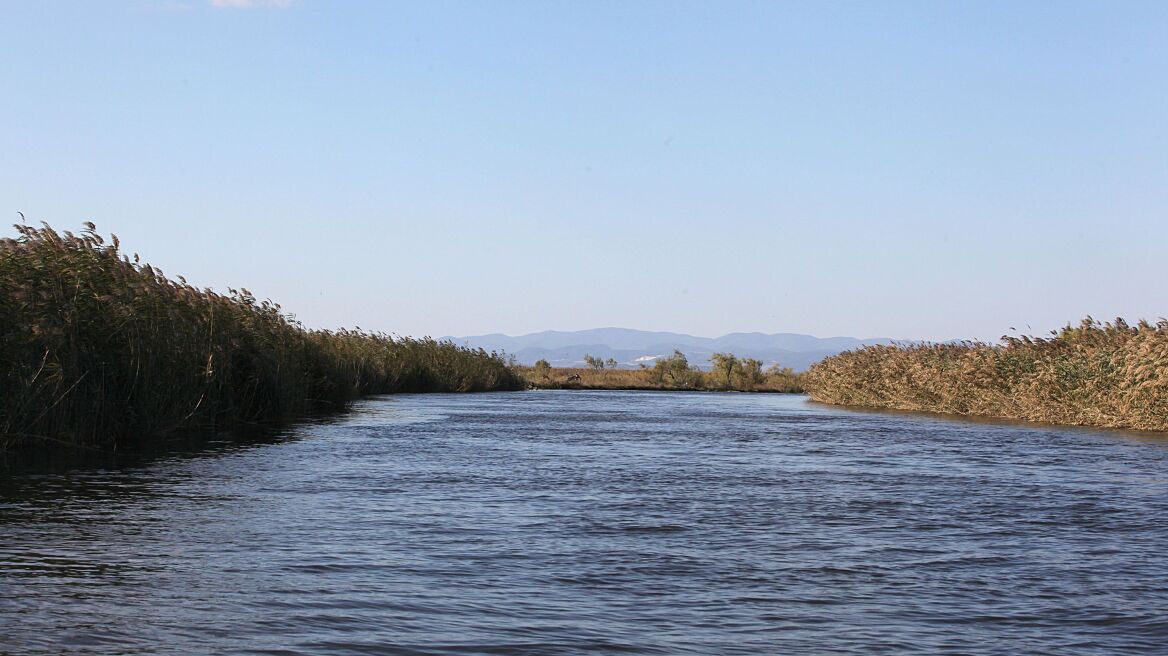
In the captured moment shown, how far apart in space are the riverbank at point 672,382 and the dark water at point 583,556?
60.3 m

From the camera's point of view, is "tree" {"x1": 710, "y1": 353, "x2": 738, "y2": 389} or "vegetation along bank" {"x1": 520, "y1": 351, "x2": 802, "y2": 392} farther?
"tree" {"x1": 710, "y1": 353, "x2": 738, "y2": 389}

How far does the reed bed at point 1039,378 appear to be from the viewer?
1133 inches

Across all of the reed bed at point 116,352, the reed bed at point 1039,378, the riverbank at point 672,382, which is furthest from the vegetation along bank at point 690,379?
the reed bed at point 116,352

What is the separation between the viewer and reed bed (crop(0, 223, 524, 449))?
18188 millimetres

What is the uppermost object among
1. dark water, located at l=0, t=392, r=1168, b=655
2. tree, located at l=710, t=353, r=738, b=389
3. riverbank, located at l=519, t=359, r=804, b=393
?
tree, located at l=710, t=353, r=738, b=389

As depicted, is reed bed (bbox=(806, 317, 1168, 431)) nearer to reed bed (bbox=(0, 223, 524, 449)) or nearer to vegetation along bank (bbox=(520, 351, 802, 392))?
reed bed (bbox=(0, 223, 524, 449))

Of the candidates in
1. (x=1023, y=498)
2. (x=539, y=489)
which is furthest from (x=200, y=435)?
(x=1023, y=498)

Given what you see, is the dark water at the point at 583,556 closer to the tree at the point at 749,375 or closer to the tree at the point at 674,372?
the tree at the point at 674,372

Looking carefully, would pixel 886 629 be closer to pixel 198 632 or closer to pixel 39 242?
pixel 198 632

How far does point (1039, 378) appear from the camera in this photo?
33469 mm

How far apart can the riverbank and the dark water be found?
60280 millimetres

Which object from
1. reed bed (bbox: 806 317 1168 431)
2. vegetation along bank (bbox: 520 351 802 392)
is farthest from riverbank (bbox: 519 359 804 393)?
reed bed (bbox: 806 317 1168 431)

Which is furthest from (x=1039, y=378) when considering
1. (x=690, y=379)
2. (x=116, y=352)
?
(x=690, y=379)

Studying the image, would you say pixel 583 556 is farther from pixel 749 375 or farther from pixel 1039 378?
pixel 749 375
